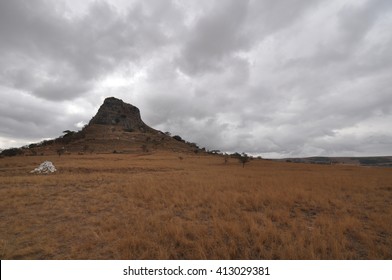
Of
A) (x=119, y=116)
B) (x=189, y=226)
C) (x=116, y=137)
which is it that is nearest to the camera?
(x=189, y=226)

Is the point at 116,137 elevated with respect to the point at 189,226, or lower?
elevated

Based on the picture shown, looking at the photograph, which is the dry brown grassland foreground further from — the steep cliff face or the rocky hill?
the steep cliff face

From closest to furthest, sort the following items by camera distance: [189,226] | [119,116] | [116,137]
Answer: [189,226]
[116,137]
[119,116]

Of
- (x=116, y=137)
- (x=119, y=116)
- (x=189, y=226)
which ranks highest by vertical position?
(x=119, y=116)

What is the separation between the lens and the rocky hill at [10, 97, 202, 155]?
290 feet

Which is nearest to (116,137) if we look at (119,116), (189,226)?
(119,116)

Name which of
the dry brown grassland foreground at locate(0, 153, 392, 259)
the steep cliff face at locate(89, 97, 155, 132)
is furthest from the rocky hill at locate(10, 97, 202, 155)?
the dry brown grassland foreground at locate(0, 153, 392, 259)

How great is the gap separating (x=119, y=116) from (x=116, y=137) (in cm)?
5324

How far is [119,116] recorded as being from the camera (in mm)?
155000

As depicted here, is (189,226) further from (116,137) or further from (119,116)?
(119,116)

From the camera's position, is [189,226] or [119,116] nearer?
[189,226]

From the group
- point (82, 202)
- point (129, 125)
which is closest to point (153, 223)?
point (82, 202)

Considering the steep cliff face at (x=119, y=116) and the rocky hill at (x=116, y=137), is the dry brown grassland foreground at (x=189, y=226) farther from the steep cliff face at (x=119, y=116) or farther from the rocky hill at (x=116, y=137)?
the steep cliff face at (x=119, y=116)
